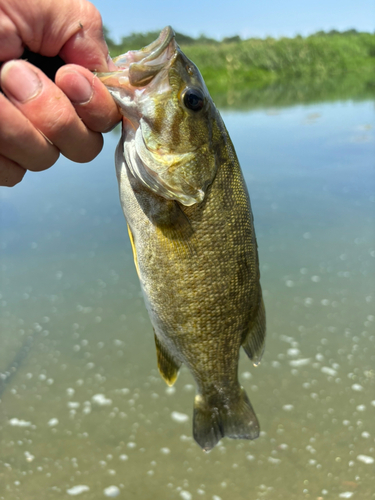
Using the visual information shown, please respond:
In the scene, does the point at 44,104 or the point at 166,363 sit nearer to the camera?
the point at 44,104

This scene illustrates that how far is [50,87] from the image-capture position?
1.62m

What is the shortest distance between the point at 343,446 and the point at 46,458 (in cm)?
273

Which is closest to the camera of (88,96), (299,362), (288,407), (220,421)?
(88,96)

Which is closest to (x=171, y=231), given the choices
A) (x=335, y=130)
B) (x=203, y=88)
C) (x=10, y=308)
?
(x=203, y=88)

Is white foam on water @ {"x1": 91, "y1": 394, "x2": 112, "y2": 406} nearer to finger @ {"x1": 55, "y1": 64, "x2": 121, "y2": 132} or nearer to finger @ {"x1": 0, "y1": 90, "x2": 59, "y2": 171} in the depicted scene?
finger @ {"x1": 0, "y1": 90, "x2": 59, "y2": 171}

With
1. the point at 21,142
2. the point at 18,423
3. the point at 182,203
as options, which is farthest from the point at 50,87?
the point at 18,423

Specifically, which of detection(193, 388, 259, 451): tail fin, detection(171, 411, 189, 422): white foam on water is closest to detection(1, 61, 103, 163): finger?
detection(193, 388, 259, 451): tail fin

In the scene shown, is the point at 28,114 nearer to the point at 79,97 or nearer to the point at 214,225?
the point at 79,97

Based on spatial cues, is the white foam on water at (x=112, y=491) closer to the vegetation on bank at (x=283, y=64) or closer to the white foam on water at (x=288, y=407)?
the white foam on water at (x=288, y=407)

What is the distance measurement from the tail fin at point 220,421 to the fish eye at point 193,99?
1489 mm

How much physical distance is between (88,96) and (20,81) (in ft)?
0.81

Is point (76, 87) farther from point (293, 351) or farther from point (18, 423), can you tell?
point (293, 351)

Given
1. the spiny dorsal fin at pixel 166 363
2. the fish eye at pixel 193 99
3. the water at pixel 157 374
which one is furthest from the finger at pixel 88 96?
the water at pixel 157 374

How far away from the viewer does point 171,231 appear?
184cm
